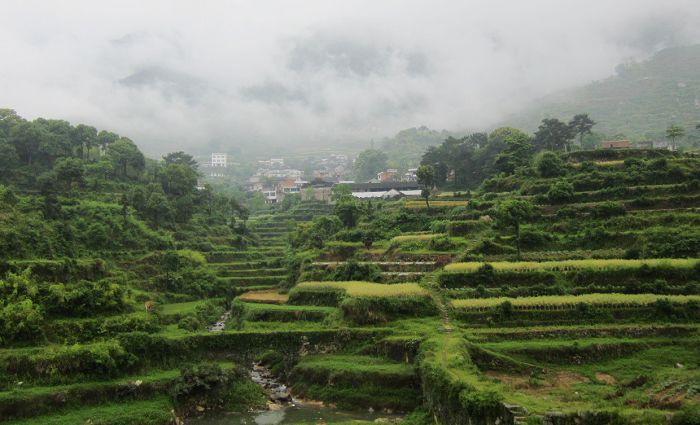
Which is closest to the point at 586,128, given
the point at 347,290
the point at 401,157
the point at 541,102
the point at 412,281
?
the point at 412,281

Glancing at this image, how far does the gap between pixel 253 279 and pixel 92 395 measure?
26.6m

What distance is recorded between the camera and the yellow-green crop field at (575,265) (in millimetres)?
33688

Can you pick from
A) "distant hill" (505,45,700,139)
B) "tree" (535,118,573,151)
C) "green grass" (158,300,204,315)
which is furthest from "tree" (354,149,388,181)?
"green grass" (158,300,204,315)

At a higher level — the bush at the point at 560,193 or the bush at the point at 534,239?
the bush at the point at 560,193

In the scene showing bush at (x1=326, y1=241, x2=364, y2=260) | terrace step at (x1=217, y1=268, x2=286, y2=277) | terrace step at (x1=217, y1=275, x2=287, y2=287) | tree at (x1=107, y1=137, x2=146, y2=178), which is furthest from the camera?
tree at (x1=107, y1=137, x2=146, y2=178)

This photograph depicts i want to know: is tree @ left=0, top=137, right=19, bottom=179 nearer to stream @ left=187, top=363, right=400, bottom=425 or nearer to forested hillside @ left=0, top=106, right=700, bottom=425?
forested hillside @ left=0, top=106, right=700, bottom=425

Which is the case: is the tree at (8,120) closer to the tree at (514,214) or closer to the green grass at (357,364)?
the green grass at (357,364)

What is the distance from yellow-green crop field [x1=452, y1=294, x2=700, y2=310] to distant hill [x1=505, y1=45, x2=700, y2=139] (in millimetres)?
80100

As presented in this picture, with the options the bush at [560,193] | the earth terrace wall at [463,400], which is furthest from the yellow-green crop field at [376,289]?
the bush at [560,193]

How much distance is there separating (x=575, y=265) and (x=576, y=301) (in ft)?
14.7

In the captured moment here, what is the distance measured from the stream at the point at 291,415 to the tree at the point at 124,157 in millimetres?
45010

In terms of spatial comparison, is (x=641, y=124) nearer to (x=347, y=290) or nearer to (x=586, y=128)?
(x=586, y=128)

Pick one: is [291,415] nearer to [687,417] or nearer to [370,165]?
[687,417]

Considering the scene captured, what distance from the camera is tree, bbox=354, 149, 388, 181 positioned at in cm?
12106
